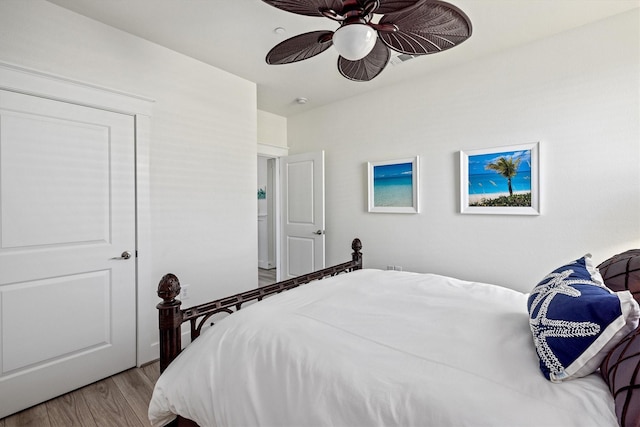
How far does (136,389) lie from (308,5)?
2592mm

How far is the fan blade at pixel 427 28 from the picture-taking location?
1.36 meters

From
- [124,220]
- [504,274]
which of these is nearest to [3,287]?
[124,220]

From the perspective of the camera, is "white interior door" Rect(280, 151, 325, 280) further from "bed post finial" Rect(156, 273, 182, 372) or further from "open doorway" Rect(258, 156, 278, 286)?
"bed post finial" Rect(156, 273, 182, 372)

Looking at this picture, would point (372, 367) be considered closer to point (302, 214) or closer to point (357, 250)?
point (357, 250)

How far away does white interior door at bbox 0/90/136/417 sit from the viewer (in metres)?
1.89

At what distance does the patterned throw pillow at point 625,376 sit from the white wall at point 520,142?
1947mm

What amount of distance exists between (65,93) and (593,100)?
3.77 meters

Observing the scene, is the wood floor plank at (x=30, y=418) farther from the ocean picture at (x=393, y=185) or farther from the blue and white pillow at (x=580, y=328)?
the ocean picture at (x=393, y=185)

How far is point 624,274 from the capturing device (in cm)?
119

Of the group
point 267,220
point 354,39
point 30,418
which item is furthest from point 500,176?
point 267,220

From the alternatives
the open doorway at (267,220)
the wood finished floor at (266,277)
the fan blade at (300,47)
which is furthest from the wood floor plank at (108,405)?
the open doorway at (267,220)

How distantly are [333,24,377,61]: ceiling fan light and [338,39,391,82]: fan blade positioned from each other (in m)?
0.34

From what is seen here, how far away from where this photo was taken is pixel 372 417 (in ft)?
2.88

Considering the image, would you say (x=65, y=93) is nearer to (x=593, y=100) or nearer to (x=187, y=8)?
(x=187, y=8)
